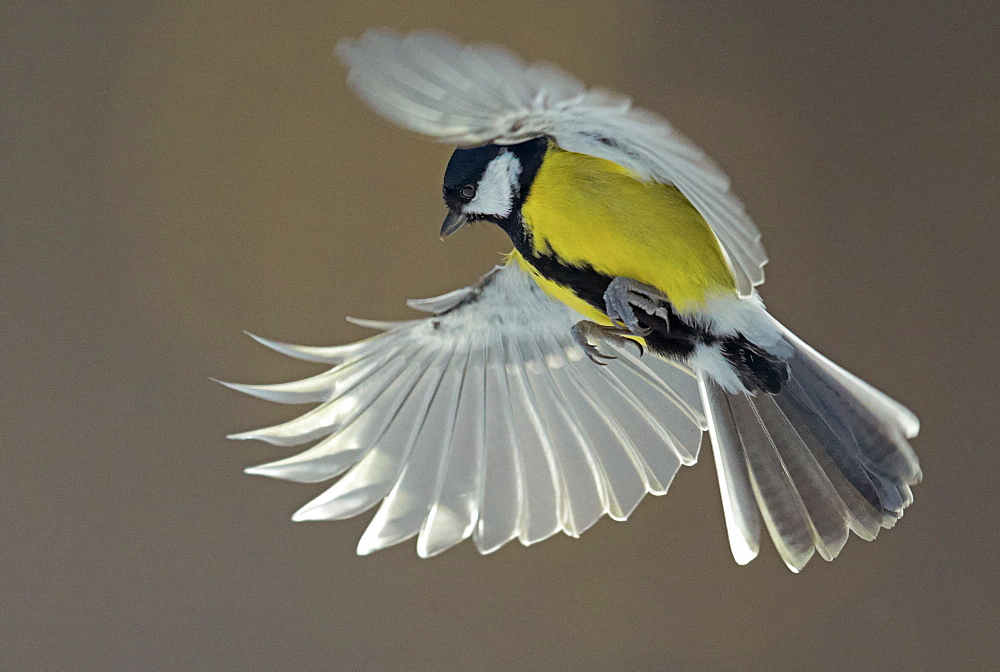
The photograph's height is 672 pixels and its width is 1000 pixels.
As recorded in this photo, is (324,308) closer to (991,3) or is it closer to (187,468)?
(187,468)

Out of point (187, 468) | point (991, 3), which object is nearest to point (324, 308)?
point (187, 468)

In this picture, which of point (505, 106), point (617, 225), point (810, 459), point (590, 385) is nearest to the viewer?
point (505, 106)

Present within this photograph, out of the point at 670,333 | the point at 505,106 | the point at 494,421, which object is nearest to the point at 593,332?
the point at 670,333

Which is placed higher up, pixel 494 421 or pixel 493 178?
pixel 493 178

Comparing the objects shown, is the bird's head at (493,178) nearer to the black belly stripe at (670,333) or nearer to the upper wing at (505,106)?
the black belly stripe at (670,333)

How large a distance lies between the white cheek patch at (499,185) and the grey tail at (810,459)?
0.72 feet

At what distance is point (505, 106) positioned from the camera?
33 centimetres

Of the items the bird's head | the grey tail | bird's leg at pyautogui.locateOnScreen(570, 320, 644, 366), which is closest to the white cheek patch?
the bird's head

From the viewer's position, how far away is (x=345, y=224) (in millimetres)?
1137

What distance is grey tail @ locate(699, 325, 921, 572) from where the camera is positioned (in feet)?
1.92

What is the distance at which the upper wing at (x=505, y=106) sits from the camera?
0.29 metres

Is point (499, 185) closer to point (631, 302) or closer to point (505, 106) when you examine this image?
point (631, 302)

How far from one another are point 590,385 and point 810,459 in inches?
7.6

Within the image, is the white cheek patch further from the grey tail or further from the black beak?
the grey tail
